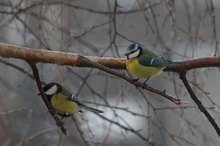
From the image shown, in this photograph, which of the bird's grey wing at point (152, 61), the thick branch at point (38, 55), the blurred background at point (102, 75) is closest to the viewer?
the thick branch at point (38, 55)

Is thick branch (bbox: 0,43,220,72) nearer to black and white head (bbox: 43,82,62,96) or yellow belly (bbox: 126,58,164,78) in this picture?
yellow belly (bbox: 126,58,164,78)

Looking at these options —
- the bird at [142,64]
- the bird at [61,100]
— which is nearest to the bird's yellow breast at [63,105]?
the bird at [61,100]

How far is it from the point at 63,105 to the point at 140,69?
0.34 meters

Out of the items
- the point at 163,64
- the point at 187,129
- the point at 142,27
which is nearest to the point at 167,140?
the point at 187,129

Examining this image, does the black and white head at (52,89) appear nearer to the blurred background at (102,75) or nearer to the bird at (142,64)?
the blurred background at (102,75)

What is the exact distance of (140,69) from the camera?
2.00m

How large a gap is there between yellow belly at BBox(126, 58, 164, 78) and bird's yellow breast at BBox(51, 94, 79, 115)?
11.2 inches

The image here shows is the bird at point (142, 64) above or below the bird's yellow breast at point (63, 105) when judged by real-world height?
above

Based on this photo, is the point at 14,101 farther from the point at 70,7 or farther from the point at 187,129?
the point at 187,129

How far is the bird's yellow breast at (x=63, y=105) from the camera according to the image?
2104mm

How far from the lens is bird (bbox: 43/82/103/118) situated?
210 centimetres

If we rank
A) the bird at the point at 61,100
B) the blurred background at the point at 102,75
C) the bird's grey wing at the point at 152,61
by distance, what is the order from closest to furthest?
the bird's grey wing at the point at 152,61 → the bird at the point at 61,100 → the blurred background at the point at 102,75

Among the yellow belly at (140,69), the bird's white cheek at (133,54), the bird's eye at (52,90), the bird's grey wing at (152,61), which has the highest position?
the bird's white cheek at (133,54)

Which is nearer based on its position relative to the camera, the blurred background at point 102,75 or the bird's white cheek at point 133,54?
the bird's white cheek at point 133,54
